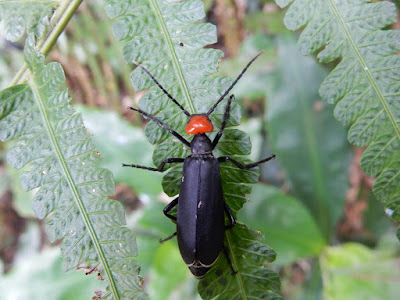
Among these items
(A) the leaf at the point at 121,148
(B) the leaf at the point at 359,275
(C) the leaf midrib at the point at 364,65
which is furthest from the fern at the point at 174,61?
(B) the leaf at the point at 359,275

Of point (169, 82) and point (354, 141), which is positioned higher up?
point (169, 82)

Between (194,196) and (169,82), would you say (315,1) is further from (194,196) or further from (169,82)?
(194,196)

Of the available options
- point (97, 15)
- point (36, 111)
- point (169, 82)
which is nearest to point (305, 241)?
point (169, 82)

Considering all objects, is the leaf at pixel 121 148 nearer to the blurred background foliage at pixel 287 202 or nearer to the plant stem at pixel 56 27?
the blurred background foliage at pixel 287 202

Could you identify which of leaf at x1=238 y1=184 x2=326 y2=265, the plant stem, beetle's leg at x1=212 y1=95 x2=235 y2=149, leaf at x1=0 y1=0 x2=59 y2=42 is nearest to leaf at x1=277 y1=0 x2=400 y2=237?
beetle's leg at x1=212 y1=95 x2=235 y2=149

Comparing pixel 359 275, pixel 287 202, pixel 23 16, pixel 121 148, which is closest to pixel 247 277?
pixel 287 202

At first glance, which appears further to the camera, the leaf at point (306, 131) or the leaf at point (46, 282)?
the leaf at point (306, 131)
